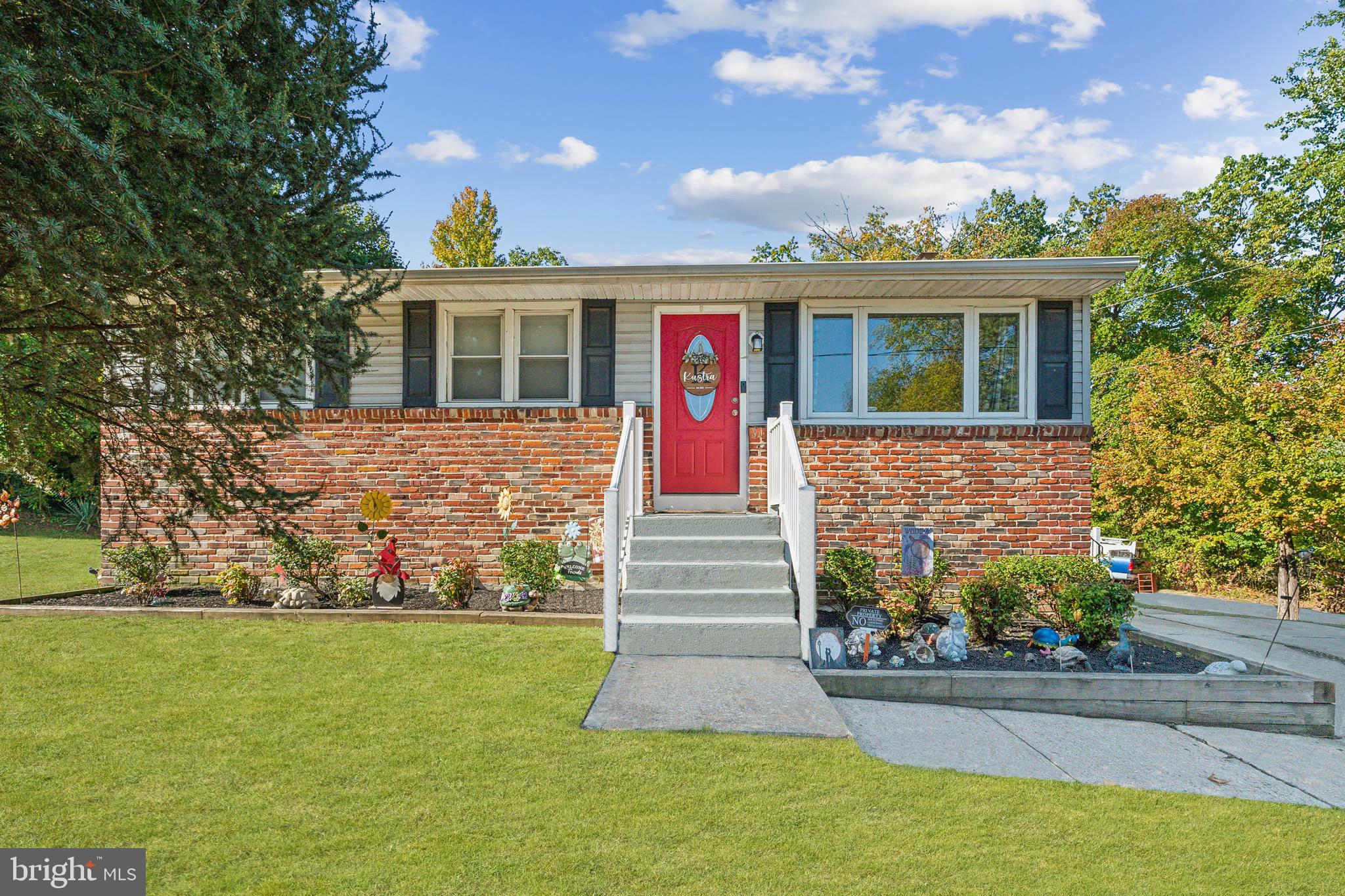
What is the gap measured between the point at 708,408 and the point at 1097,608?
13.1 ft

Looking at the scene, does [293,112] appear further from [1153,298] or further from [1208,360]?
[1153,298]

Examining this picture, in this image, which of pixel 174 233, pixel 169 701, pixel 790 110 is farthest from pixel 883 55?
pixel 169 701

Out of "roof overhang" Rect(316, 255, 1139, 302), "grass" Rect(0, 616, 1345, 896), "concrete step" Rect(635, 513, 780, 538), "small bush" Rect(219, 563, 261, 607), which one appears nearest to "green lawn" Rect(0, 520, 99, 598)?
"small bush" Rect(219, 563, 261, 607)

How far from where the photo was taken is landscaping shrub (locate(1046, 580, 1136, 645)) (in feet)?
21.6

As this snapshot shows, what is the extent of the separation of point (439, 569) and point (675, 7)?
27.5 ft

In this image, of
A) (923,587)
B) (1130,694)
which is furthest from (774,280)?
(1130,694)

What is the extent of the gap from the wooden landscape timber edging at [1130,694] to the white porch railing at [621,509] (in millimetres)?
1565

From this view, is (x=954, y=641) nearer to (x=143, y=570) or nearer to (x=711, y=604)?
(x=711, y=604)

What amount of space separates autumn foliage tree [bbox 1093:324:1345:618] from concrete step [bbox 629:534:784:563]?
841 centimetres

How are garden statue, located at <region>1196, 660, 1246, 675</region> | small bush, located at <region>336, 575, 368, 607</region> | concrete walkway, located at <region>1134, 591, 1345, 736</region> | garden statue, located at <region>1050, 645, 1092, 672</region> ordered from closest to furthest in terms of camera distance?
garden statue, located at <region>1196, 660, 1246, 675</region>, garden statue, located at <region>1050, 645, 1092, 672</region>, concrete walkway, located at <region>1134, 591, 1345, 736</region>, small bush, located at <region>336, 575, 368, 607</region>

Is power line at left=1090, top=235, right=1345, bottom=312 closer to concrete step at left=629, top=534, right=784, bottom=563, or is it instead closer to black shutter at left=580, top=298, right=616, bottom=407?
black shutter at left=580, top=298, right=616, bottom=407

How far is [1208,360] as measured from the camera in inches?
611

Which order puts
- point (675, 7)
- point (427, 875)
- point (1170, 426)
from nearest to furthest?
point (427, 875) < point (675, 7) < point (1170, 426)

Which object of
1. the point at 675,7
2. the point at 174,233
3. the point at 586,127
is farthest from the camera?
the point at 586,127
